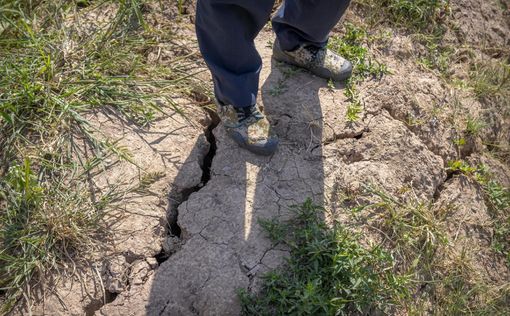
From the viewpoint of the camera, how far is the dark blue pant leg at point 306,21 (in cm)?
225

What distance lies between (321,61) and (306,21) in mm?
277

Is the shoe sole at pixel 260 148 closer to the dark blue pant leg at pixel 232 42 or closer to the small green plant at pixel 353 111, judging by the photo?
the dark blue pant leg at pixel 232 42

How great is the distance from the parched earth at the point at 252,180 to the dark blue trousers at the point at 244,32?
23 cm

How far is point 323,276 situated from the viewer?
1.97 metres

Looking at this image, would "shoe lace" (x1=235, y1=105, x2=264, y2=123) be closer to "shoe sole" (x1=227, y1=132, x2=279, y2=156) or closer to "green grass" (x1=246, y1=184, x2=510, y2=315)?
"shoe sole" (x1=227, y1=132, x2=279, y2=156)

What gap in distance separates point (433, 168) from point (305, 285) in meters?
0.98

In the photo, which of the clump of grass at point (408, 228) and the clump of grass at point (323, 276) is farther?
the clump of grass at point (408, 228)

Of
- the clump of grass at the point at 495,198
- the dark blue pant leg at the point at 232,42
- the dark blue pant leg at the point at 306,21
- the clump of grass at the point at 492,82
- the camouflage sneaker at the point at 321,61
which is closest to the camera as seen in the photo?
the dark blue pant leg at the point at 232,42

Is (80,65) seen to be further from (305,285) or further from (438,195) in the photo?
(438,195)

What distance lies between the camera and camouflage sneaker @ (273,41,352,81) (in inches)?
100

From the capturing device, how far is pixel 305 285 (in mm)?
1924

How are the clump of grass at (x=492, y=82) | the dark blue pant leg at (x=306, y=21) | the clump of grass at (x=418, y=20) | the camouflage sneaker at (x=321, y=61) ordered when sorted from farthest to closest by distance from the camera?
the clump of grass at (x=418, y=20) < the clump of grass at (x=492, y=82) < the camouflage sneaker at (x=321, y=61) < the dark blue pant leg at (x=306, y=21)

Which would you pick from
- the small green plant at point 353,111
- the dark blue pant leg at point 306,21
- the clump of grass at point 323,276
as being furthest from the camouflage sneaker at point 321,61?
the clump of grass at point 323,276

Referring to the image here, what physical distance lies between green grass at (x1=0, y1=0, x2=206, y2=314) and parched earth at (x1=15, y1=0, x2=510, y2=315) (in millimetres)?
73
